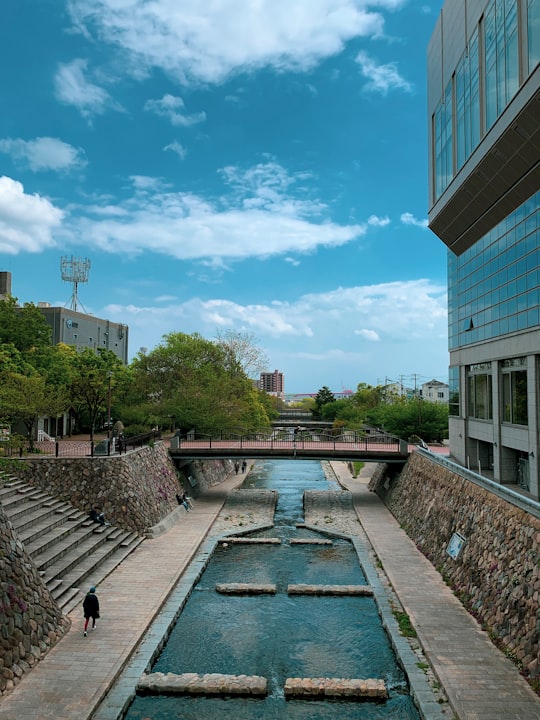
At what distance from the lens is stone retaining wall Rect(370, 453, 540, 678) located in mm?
13094

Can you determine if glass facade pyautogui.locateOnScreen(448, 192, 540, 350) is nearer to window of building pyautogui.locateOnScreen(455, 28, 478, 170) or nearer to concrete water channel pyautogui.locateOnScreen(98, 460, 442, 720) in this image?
window of building pyautogui.locateOnScreen(455, 28, 478, 170)

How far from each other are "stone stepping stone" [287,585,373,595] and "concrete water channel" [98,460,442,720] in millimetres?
36

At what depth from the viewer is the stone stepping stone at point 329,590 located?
19.1 meters

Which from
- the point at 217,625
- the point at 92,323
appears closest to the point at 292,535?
the point at 217,625

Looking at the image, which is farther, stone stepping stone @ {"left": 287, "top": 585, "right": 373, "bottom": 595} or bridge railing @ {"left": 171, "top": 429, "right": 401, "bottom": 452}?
bridge railing @ {"left": 171, "top": 429, "right": 401, "bottom": 452}

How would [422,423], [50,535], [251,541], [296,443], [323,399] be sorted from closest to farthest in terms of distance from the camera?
[50,535] → [251,541] → [296,443] → [422,423] → [323,399]

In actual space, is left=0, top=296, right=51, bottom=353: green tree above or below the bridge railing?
above

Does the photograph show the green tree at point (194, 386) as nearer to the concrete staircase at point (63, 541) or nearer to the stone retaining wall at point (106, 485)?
the stone retaining wall at point (106, 485)

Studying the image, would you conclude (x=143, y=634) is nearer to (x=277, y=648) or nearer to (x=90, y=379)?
(x=277, y=648)

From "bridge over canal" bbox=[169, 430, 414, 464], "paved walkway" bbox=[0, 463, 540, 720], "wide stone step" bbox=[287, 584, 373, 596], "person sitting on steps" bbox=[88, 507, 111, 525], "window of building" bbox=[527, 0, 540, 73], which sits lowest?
"wide stone step" bbox=[287, 584, 373, 596]

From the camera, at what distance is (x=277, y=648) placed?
14.9 metres

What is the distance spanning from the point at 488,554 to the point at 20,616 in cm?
1316

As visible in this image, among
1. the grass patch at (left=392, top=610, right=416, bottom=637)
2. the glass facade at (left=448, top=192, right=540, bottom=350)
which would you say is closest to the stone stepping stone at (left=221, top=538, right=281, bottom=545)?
the grass patch at (left=392, top=610, right=416, bottom=637)

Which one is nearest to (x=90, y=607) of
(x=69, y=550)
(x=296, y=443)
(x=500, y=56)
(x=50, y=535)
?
(x=69, y=550)
